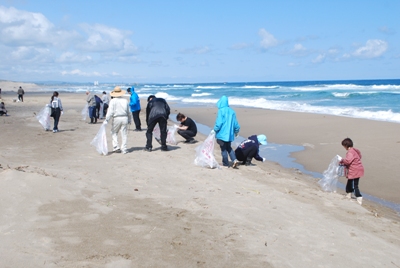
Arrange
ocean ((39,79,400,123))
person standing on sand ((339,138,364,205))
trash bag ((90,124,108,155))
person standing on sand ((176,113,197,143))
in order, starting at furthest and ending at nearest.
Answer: ocean ((39,79,400,123)) → person standing on sand ((176,113,197,143)) → trash bag ((90,124,108,155)) → person standing on sand ((339,138,364,205))

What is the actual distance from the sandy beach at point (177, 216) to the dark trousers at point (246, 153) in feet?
1.04

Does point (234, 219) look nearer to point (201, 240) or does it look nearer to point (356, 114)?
point (201, 240)

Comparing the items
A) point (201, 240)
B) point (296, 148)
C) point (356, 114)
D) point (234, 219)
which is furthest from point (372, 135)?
point (201, 240)

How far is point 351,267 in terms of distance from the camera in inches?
155

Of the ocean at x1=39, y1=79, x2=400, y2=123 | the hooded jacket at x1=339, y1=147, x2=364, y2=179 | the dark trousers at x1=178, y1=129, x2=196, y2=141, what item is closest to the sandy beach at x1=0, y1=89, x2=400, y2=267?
the hooded jacket at x1=339, y1=147, x2=364, y2=179

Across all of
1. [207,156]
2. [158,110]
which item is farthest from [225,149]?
[158,110]

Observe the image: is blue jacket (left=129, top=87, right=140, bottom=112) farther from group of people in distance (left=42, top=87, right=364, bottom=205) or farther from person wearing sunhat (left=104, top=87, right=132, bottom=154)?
person wearing sunhat (left=104, top=87, right=132, bottom=154)

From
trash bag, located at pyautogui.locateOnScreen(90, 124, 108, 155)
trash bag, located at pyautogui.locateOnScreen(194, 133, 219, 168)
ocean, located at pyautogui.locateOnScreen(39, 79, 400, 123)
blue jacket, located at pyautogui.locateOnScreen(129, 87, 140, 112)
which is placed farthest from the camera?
ocean, located at pyautogui.locateOnScreen(39, 79, 400, 123)

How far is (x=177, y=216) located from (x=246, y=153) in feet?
13.6

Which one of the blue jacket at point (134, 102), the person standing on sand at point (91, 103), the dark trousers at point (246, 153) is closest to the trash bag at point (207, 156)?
the dark trousers at point (246, 153)

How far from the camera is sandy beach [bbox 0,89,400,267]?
3.82 metres

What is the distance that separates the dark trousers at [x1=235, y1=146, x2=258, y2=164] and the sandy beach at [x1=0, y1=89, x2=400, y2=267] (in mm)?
317

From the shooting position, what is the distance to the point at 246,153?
880 cm

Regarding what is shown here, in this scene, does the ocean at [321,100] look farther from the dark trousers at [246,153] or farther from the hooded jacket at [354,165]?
the hooded jacket at [354,165]
